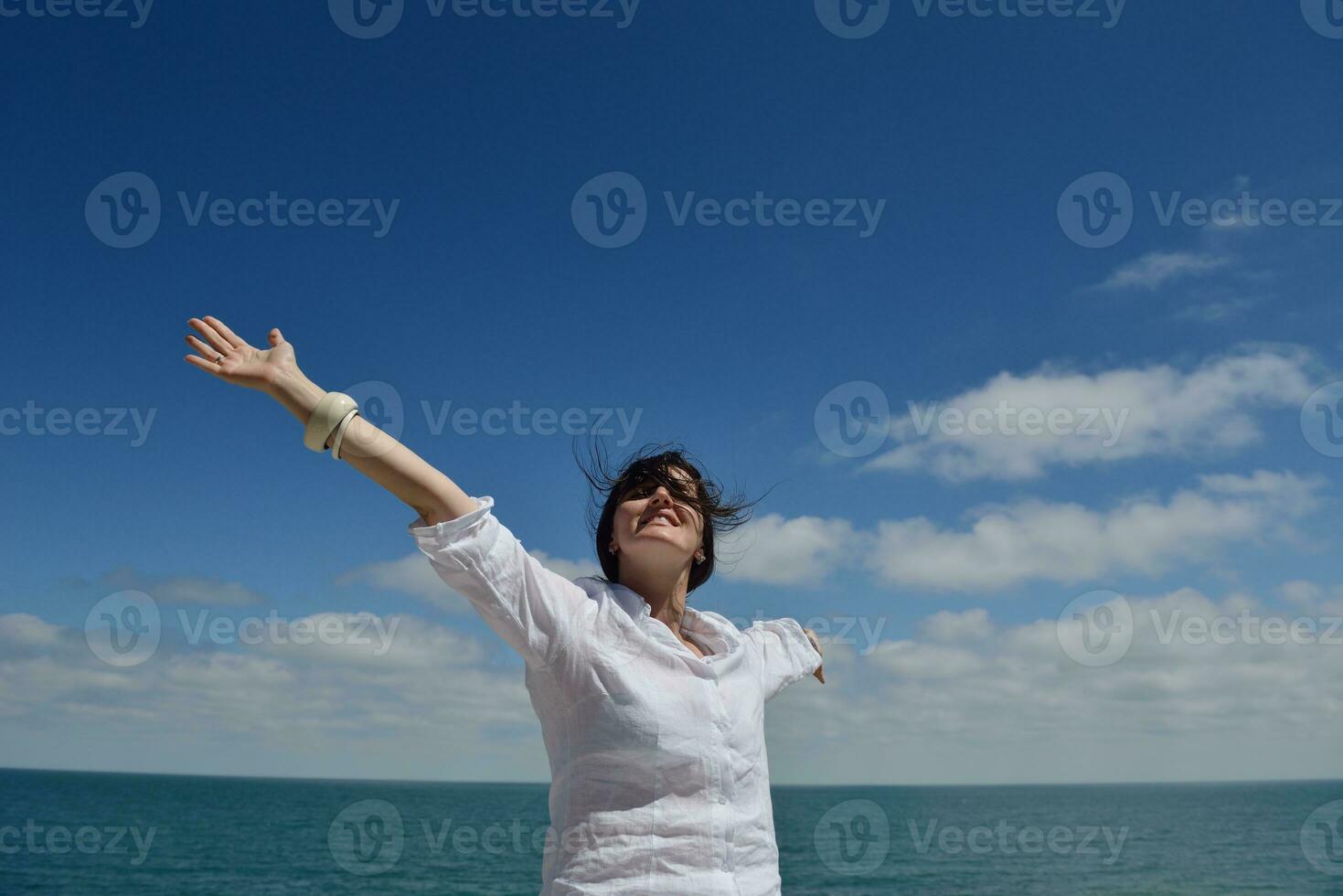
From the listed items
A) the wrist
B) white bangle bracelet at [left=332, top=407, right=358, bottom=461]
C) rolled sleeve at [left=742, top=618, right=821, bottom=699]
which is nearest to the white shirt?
white bangle bracelet at [left=332, top=407, right=358, bottom=461]

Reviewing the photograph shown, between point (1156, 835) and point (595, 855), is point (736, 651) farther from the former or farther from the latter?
point (1156, 835)

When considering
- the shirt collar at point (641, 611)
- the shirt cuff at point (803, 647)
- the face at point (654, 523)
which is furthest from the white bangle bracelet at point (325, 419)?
→ the shirt cuff at point (803, 647)

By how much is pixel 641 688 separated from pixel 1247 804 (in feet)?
364

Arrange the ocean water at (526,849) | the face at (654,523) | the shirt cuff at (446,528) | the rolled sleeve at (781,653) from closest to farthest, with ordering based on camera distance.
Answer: the shirt cuff at (446,528) → the face at (654,523) → the rolled sleeve at (781,653) → the ocean water at (526,849)

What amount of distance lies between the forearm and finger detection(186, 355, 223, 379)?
0.46 ft

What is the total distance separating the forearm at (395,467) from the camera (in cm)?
182

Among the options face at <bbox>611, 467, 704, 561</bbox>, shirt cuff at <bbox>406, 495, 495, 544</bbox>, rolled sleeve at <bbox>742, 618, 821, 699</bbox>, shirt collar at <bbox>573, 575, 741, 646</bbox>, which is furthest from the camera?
rolled sleeve at <bbox>742, 618, 821, 699</bbox>

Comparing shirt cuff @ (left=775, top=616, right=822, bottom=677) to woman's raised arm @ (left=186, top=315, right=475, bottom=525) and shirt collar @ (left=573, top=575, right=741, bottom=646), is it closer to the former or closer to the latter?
shirt collar @ (left=573, top=575, right=741, bottom=646)

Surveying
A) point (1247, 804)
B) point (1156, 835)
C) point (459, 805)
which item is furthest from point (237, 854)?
point (1247, 804)

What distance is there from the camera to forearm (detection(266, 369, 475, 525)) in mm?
1818

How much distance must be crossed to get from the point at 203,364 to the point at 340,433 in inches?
13.1

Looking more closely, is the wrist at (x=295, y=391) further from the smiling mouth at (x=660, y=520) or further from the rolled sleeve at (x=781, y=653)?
the rolled sleeve at (x=781, y=653)

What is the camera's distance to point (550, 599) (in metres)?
1.97

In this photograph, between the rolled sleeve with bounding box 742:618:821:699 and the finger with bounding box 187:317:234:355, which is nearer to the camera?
the finger with bounding box 187:317:234:355
